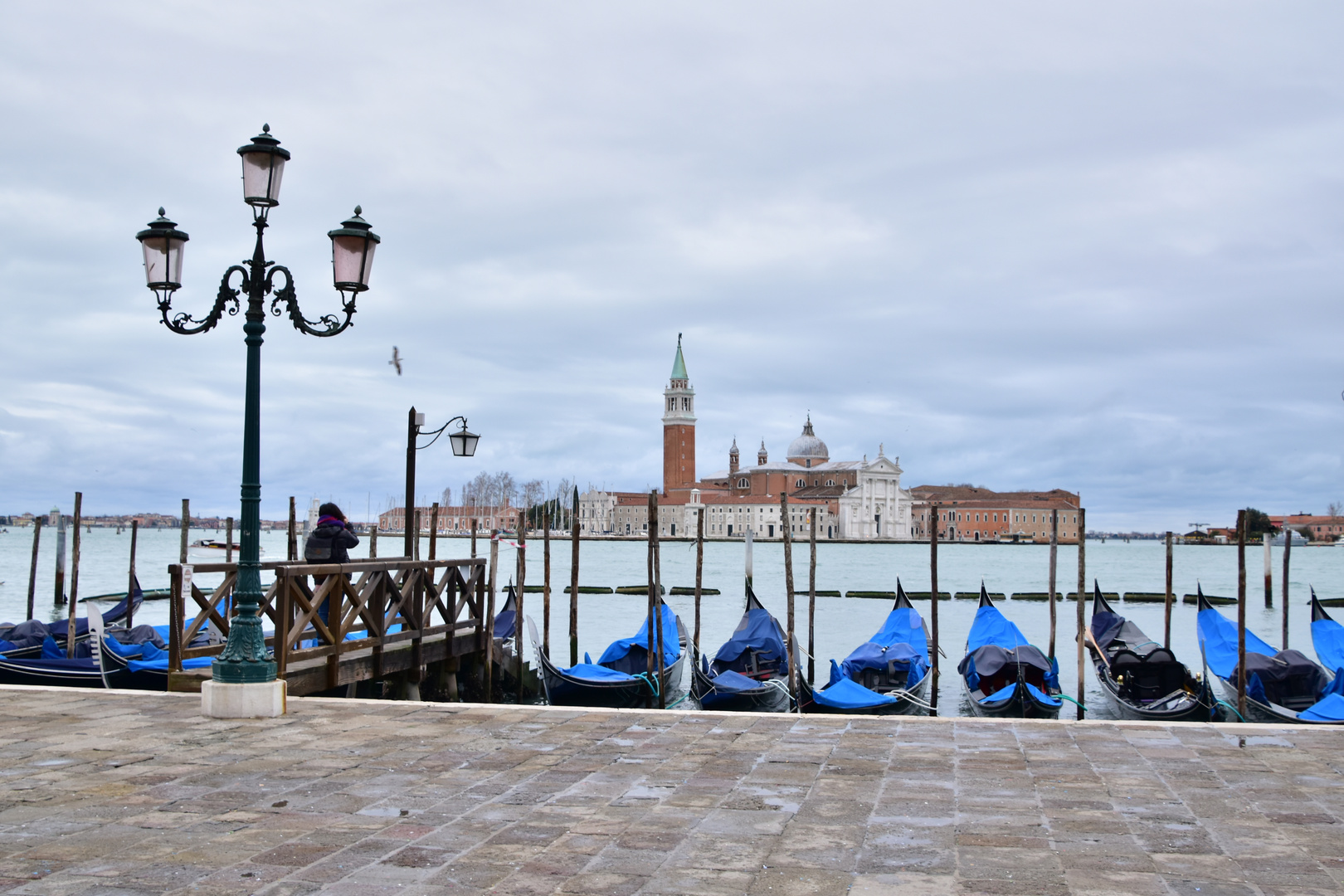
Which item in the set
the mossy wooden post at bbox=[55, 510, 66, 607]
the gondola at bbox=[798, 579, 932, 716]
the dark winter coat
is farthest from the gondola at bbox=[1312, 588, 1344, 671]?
the mossy wooden post at bbox=[55, 510, 66, 607]

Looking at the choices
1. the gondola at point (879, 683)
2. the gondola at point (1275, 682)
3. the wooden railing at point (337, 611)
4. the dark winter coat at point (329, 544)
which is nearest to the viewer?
the wooden railing at point (337, 611)

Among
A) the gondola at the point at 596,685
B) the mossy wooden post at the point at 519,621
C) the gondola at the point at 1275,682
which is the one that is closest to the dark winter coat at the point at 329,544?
the gondola at the point at 596,685

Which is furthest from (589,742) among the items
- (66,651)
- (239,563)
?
(66,651)

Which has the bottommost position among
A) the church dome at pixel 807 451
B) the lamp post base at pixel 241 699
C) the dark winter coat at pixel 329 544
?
the lamp post base at pixel 241 699

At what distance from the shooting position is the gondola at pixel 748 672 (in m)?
11.4

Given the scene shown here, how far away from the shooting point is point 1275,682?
11.3 m

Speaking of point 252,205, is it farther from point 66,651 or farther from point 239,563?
point 66,651

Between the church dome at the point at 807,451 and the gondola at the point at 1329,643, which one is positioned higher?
the church dome at the point at 807,451

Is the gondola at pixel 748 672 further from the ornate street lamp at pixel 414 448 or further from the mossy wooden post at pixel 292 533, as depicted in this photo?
the mossy wooden post at pixel 292 533

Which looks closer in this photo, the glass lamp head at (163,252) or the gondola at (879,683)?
the glass lamp head at (163,252)

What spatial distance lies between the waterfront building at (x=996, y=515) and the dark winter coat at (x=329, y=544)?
9344cm

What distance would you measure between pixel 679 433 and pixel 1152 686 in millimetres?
85285

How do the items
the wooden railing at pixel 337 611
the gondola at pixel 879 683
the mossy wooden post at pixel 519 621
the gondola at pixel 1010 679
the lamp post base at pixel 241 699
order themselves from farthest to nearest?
the mossy wooden post at pixel 519 621 < the gondola at pixel 1010 679 < the gondola at pixel 879 683 < the wooden railing at pixel 337 611 < the lamp post base at pixel 241 699

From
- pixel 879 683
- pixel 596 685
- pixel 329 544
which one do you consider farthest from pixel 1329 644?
pixel 329 544
